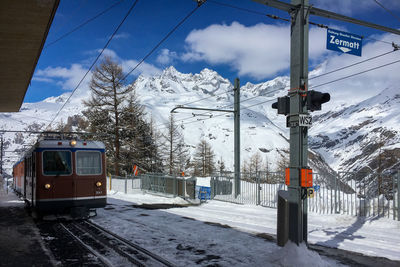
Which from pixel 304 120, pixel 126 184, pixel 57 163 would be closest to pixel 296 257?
pixel 304 120

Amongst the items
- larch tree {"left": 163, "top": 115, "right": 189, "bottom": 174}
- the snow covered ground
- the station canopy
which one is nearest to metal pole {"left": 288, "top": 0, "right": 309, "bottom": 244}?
the snow covered ground

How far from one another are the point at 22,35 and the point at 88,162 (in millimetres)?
4716

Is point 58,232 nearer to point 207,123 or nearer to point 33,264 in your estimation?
point 33,264

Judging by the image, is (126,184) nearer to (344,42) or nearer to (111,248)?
(111,248)

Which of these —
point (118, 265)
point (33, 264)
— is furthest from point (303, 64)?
point (33, 264)

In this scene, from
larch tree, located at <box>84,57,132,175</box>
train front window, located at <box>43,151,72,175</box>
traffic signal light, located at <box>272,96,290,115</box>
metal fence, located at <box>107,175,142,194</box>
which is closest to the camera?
traffic signal light, located at <box>272,96,290,115</box>

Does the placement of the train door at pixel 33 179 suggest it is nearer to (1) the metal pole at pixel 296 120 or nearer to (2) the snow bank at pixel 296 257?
(2) the snow bank at pixel 296 257

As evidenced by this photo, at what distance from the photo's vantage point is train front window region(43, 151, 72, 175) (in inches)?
456

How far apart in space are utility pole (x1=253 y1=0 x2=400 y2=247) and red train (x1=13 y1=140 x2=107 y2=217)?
25.3 feet

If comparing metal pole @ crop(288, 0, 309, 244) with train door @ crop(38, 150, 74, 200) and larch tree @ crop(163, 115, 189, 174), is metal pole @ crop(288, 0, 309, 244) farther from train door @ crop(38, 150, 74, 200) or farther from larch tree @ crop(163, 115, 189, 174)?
larch tree @ crop(163, 115, 189, 174)

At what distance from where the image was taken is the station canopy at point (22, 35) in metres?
8.61

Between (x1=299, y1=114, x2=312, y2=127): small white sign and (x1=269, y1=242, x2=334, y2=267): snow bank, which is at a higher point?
(x1=299, y1=114, x2=312, y2=127): small white sign

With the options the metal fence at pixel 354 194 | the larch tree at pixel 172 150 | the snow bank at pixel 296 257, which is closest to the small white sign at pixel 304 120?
the snow bank at pixel 296 257

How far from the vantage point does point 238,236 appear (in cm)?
934
